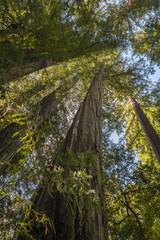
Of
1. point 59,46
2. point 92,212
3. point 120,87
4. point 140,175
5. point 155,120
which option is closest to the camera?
point 92,212

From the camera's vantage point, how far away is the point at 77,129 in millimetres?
2113

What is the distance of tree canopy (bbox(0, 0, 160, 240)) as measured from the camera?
1.17 m

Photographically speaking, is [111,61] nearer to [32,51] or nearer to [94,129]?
[32,51]

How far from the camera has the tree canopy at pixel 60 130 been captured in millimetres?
1172

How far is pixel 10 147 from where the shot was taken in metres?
2.51

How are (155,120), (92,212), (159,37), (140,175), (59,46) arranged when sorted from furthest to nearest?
(155,120) < (159,37) < (140,175) < (59,46) < (92,212)

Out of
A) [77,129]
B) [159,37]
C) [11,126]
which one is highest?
[159,37]

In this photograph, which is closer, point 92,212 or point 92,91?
point 92,212

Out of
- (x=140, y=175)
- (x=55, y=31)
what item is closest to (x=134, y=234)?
(x=140, y=175)

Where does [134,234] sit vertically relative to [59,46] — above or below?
below

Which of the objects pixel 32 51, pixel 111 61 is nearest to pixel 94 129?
pixel 32 51

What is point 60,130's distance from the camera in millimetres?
3336

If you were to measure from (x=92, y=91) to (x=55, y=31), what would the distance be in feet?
4.84

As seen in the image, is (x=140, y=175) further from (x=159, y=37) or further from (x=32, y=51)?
(x=159, y=37)
